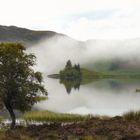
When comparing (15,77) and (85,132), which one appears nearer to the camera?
(85,132)

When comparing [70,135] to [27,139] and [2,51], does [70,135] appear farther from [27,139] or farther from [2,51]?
[2,51]

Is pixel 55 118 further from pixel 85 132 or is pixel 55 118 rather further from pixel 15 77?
pixel 85 132

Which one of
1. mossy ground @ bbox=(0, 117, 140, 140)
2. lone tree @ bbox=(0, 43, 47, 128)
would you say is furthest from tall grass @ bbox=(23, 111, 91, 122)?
lone tree @ bbox=(0, 43, 47, 128)

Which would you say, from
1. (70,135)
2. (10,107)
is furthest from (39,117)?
(70,135)

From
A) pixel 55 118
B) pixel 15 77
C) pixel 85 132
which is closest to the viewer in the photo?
pixel 85 132

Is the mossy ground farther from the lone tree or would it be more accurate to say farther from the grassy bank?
the lone tree

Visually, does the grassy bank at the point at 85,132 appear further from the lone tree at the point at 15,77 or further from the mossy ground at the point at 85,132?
the lone tree at the point at 15,77

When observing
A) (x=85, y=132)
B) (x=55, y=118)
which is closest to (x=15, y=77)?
(x=85, y=132)

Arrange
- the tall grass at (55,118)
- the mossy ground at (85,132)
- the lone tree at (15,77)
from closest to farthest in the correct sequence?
the mossy ground at (85,132) → the lone tree at (15,77) → the tall grass at (55,118)

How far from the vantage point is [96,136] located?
4053 cm

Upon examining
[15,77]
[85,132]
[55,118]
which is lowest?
[55,118]

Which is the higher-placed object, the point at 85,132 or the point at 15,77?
the point at 15,77

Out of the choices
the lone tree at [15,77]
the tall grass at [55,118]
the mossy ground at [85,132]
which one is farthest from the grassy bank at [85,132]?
the tall grass at [55,118]

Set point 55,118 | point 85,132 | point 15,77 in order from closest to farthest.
Result: point 85,132, point 15,77, point 55,118
